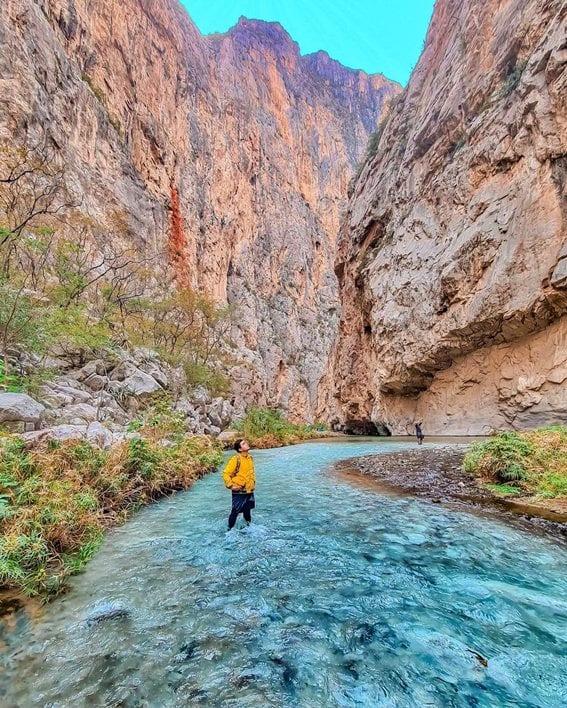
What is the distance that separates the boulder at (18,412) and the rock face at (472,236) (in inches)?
661

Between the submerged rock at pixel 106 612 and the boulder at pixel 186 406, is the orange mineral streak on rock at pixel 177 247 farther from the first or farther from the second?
the submerged rock at pixel 106 612

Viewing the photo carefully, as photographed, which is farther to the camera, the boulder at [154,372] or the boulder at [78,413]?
the boulder at [154,372]

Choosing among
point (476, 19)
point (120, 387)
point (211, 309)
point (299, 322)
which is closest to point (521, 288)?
point (120, 387)

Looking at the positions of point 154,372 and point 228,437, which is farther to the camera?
point 228,437

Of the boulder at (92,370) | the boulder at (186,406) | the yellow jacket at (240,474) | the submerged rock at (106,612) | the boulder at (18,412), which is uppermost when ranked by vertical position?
the boulder at (92,370)

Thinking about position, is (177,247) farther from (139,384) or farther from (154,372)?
(139,384)

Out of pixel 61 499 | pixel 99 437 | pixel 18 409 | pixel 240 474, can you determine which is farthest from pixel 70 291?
pixel 240 474

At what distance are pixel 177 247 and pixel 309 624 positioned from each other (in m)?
39.5

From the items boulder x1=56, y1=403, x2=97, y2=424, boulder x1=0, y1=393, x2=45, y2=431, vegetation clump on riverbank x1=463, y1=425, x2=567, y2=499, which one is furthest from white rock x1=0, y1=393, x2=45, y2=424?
vegetation clump on riverbank x1=463, y1=425, x2=567, y2=499

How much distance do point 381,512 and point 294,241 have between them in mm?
59763

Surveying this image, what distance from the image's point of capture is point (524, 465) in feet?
23.8

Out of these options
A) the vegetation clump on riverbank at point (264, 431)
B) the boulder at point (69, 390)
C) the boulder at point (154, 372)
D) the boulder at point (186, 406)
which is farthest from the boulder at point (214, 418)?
the boulder at point (69, 390)

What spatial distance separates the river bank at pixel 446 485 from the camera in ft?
17.7

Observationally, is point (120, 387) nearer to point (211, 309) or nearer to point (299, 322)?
point (211, 309)
